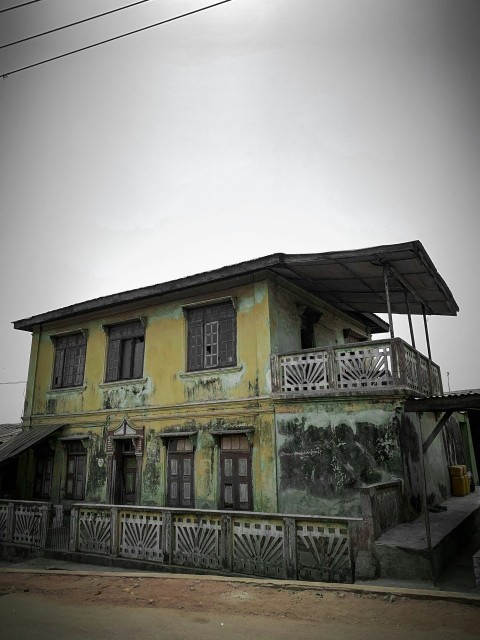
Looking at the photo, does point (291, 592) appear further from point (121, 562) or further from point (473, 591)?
point (121, 562)

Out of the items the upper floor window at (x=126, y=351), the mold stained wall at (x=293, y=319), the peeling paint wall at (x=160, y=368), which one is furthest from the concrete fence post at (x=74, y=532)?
the mold stained wall at (x=293, y=319)

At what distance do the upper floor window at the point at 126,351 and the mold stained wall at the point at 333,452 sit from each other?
5586 millimetres

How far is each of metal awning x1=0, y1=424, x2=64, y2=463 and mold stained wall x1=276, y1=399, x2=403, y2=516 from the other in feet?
26.7

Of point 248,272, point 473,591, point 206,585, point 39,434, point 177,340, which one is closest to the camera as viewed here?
point 473,591

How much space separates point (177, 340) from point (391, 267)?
21.3 ft

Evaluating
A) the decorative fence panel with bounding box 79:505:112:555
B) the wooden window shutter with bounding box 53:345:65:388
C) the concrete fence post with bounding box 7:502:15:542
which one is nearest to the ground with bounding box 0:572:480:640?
the decorative fence panel with bounding box 79:505:112:555

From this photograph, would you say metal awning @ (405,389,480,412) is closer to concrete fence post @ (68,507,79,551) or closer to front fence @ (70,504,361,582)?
→ front fence @ (70,504,361,582)

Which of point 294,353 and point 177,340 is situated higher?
point 177,340

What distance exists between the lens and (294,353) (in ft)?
37.2

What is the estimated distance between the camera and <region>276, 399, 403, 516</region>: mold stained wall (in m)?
9.92

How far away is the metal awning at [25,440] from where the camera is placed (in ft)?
45.3

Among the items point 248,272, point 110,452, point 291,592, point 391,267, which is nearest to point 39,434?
point 110,452

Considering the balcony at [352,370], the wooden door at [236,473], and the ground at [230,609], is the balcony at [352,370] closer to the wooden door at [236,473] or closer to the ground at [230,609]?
the wooden door at [236,473]

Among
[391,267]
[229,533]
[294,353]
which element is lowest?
[229,533]
